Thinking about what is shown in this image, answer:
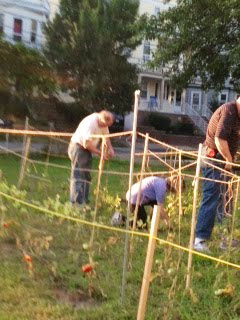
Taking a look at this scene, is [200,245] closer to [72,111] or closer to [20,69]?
[20,69]

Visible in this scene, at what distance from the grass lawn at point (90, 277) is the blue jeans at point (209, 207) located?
13cm

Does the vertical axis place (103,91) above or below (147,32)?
below

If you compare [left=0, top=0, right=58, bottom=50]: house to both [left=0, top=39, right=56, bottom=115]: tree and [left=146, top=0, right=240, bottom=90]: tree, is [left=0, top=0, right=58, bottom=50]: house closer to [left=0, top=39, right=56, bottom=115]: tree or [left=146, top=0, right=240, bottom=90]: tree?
[left=0, top=39, right=56, bottom=115]: tree

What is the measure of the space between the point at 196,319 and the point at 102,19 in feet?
87.9

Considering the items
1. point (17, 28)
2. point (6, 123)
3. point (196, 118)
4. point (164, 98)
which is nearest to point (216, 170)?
point (6, 123)

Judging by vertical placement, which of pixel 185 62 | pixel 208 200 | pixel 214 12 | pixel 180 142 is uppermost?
pixel 214 12

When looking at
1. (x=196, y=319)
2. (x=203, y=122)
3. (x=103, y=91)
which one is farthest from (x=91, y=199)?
(x=203, y=122)

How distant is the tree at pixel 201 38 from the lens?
16328 mm

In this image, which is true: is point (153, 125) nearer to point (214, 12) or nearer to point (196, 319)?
point (214, 12)

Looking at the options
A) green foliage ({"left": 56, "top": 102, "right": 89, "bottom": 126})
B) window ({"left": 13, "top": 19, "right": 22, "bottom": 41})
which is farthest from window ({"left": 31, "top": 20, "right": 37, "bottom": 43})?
green foliage ({"left": 56, "top": 102, "right": 89, "bottom": 126})

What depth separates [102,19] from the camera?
98.6ft

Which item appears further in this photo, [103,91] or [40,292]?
[103,91]

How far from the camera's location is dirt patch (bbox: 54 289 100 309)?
4.64 metres

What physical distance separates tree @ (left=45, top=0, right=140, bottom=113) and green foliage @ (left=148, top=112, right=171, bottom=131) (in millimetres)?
7803
